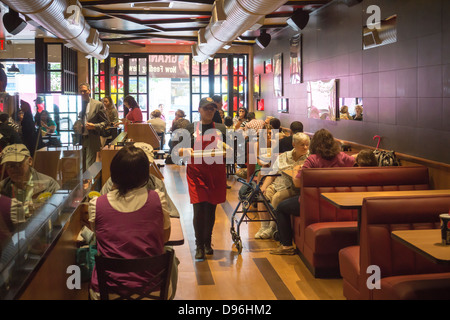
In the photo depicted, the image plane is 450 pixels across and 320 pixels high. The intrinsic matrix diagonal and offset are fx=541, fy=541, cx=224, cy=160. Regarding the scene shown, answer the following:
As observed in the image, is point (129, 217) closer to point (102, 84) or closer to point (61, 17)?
point (61, 17)

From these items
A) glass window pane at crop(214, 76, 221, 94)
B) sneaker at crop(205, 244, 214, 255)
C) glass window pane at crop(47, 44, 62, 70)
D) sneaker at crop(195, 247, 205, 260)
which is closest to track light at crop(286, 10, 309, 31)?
sneaker at crop(205, 244, 214, 255)

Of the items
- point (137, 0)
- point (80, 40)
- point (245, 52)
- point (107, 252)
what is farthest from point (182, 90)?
point (107, 252)

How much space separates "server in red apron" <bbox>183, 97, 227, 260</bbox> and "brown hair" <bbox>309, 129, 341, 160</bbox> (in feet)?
3.10

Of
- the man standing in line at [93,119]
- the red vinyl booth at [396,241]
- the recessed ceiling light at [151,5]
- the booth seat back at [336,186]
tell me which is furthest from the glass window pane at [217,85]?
the red vinyl booth at [396,241]

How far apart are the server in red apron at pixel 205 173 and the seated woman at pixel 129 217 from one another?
2.35 metres

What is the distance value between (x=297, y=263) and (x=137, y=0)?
5465 mm

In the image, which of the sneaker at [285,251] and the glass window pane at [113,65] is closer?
the sneaker at [285,251]

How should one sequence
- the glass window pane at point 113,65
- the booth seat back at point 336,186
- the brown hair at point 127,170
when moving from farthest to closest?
the glass window pane at point 113,65, the booth seat back at point 336,186, the brown hair at point 127,170

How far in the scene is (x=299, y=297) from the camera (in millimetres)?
4477

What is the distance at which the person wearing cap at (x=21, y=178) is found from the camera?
242cm

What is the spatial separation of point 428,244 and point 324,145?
8.11ft

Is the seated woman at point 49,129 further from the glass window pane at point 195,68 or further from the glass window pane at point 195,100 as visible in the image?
the glass window pane at point 195,68

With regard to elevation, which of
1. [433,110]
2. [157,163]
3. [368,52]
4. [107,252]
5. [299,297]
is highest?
[368,52]

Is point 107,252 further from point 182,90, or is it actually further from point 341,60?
point 182,90
